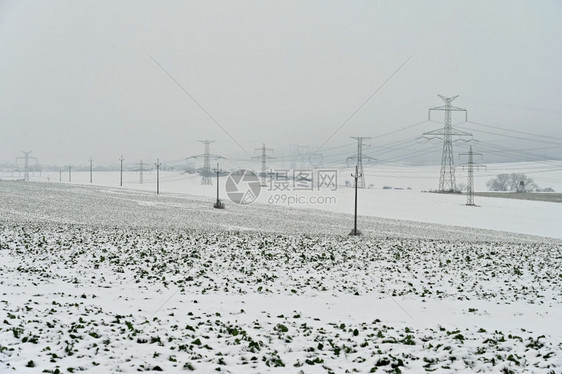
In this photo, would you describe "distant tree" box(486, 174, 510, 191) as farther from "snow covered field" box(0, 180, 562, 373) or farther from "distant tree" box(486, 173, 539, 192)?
"snow covered field" box(0, 180, 562, 373)

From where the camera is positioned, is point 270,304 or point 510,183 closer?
point 270,304

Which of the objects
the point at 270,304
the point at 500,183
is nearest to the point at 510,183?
the point at 500,183

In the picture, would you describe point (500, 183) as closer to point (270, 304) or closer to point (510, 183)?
point (510, 183)

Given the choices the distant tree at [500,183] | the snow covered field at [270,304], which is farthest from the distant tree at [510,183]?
the snow covered field at [270,304]

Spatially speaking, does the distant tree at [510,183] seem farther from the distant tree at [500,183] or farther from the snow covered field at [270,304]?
the snow covered field at [270,304]

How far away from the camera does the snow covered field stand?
35.1 ft

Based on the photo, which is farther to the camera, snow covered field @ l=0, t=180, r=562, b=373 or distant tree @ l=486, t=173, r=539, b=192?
distant tree @ l=486, t=173, r=539, b=192

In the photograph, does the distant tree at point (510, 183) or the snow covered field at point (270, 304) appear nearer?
the snow covered field at point (270, 304)

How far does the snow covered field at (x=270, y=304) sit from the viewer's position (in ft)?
35.1

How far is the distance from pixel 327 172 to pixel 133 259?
111 metres

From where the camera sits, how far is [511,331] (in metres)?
14.5

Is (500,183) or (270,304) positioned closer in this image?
(270,304)

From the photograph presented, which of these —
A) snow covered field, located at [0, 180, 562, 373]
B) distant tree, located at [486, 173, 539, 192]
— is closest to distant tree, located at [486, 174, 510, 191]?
distant tree, located at [486, 173, 539, 192]

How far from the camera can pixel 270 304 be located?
1788cm
